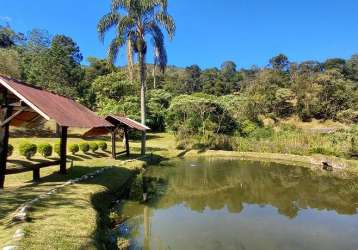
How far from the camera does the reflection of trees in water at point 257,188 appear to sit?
14.3m

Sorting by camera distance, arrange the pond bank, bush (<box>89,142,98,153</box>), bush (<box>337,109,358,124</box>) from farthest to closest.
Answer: bush (<box>337,109,358,124</box>)
the pond bank
bush (<box>89,142,98,153</box>)

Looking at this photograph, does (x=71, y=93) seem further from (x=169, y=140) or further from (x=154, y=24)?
(x=154, y=24)

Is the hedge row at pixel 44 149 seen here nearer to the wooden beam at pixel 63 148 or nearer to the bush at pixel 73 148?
the bush at pixel 73 148

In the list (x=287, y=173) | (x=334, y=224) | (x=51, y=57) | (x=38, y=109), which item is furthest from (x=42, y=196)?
(x=51, y=57)

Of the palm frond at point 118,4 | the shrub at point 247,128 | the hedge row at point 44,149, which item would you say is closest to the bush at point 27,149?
the hedge row at point 44,149

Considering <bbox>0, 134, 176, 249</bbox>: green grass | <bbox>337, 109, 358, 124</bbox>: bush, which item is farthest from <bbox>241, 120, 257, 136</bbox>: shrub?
<bbox>0, 134, 176, 249</bbox>: green grass

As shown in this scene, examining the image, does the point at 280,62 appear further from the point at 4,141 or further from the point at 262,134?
the point at 4,141

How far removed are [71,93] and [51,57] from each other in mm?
4644

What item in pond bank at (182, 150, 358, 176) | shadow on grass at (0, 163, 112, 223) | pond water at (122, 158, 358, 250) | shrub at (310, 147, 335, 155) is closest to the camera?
shadow on grass at (0, 163, 112, 223)

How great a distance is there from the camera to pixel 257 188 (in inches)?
702

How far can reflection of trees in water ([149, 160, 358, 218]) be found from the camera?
47.0 feet

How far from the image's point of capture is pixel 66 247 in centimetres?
636

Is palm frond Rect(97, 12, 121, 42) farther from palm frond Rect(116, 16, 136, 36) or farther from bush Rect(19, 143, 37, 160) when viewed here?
bush Rect(19, 143, 37, 160)

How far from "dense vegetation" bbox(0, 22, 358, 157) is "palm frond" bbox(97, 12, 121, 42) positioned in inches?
105
